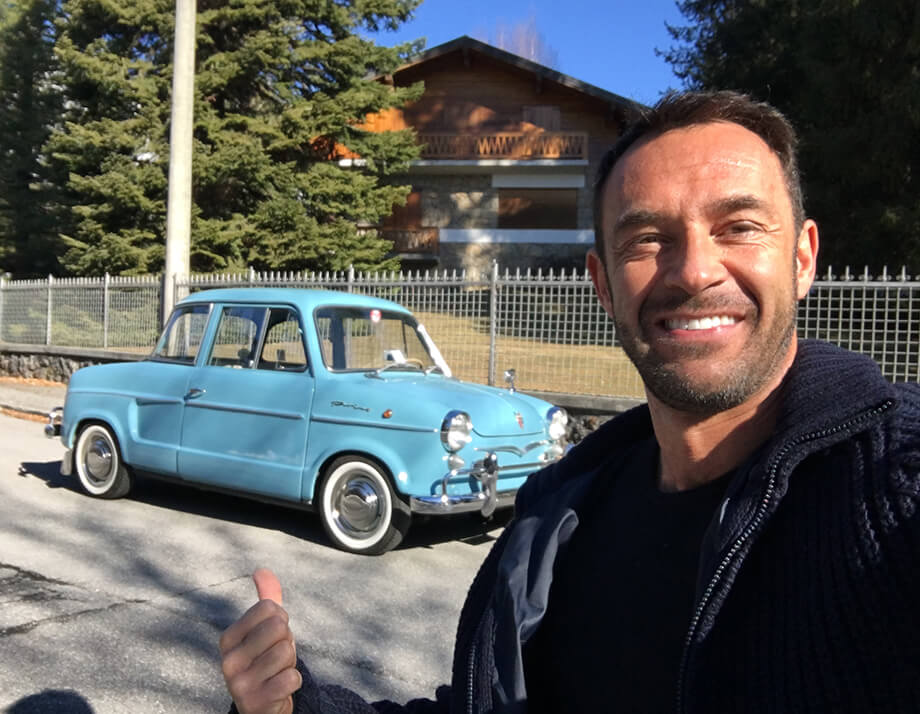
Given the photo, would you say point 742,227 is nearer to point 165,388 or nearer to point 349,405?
point 349,405

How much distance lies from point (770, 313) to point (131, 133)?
19648 millimetres

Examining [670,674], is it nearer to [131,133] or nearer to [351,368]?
[351,368]

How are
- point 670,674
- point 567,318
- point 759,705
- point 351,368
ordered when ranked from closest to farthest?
point 759,705 → point 670,674 → point 351,368 → point 567,318

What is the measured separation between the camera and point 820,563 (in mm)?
965

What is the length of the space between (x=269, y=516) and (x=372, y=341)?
180cm

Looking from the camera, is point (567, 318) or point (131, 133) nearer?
point (567, 318)

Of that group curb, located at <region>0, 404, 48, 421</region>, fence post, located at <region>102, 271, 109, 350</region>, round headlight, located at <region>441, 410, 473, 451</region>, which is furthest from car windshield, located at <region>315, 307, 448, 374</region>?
fence post, located at <region>102, 271, 109, 350</region>

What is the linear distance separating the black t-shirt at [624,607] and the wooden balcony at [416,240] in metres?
27.6

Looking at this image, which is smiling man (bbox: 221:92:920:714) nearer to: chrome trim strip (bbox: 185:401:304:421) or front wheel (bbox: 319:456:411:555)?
front wheel (bbox: 319:456:411:555)

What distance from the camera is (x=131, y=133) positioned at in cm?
1842

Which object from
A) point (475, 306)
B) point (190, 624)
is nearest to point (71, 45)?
point (475, 306)

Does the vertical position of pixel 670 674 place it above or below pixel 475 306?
below

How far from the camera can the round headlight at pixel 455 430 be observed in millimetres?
5637

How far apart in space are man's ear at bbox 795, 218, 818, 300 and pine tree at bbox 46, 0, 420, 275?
57.9ft
